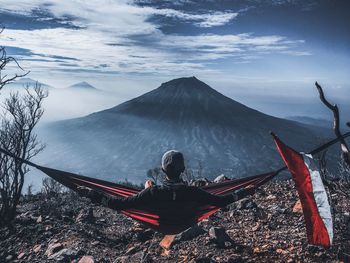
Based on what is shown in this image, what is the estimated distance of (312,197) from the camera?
3898 mm

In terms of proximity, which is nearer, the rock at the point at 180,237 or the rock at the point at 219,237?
the rock at the point at 219,237

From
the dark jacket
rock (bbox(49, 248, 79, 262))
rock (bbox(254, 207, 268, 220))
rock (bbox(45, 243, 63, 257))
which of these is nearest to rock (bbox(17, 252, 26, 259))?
rock (bbox(45, 243, 63, 257))

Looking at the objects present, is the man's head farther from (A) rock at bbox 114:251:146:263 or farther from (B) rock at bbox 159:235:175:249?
(B) rock at bbox 159:235:175:249

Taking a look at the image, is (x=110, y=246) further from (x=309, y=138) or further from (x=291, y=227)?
(x=309, y=138)

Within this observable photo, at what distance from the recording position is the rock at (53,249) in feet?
24.6

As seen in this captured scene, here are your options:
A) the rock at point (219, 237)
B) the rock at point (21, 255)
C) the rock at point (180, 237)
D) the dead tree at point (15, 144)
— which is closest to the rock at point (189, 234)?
the rock at point (180, 237)

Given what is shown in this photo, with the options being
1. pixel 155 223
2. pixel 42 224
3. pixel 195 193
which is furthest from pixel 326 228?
pixel 42 224

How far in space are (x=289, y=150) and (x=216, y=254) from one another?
2.94 metres

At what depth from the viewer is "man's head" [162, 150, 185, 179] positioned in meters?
4.03

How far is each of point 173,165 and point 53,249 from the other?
5162 millimetres

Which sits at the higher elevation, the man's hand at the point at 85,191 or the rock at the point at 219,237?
the man's hand at the point at 85,191

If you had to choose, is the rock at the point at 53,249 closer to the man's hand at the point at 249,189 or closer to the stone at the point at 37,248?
the stone at the point at 37,248

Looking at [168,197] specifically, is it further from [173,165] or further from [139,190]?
[139,190]

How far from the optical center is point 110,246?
7.91m
